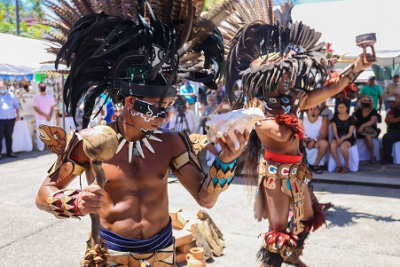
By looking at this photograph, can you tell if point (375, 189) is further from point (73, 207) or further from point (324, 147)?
point (73, 207)

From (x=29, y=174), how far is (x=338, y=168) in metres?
6.44

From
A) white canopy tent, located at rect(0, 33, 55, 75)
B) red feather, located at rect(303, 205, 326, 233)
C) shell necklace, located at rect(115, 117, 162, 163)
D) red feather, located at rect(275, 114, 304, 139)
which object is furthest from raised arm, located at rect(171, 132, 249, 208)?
white canopy tent, located at rect(0, 33, 55, 75)

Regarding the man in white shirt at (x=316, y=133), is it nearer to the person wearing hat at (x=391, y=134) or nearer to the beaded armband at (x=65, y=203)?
the person wearing hat at (x=391, y=134)

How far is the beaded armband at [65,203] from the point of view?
1.72 meters

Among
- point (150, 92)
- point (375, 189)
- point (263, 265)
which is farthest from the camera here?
point (375, 189)

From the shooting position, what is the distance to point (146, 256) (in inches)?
82.2

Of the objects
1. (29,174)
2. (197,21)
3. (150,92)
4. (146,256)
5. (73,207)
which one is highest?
(197,21)

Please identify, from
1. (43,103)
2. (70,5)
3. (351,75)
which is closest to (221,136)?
(70,5)

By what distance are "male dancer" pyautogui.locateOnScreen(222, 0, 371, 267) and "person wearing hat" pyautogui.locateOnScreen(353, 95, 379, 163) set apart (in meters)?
5.13

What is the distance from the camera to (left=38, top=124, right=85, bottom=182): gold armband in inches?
76.1

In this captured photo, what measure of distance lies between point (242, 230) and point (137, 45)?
3470 mm

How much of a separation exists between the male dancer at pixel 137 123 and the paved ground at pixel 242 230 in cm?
217

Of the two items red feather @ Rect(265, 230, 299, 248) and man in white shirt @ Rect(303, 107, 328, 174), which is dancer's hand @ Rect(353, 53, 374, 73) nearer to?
red feather @ Rect(265, 230, 299, 248)

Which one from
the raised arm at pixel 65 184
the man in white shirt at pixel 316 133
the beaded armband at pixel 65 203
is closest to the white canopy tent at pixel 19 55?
the man in white shirt at pixel 316 133
